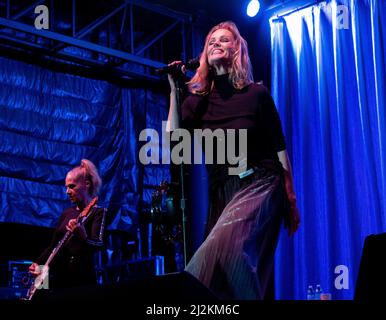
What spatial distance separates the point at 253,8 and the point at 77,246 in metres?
3.71

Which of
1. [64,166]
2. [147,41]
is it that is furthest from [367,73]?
[64,166]

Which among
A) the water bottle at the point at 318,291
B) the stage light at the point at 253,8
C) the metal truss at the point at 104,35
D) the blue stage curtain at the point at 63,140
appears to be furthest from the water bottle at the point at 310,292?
the stage light at the point at 253,8

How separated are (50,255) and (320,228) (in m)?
3.06

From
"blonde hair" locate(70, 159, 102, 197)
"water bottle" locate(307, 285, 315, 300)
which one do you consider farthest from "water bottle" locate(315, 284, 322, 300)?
"blonde hair" locate(70, 159, 102, 197)

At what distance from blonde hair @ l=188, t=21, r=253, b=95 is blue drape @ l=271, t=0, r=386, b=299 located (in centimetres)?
→ 353

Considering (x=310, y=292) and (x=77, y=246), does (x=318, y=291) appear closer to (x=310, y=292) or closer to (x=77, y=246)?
(x=310, y=292)

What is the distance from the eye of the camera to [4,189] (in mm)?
5930

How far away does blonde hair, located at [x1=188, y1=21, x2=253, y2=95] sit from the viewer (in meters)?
2.89

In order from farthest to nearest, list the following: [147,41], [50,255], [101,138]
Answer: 1. [147,41]
2. [101,138]
3. [50,255]

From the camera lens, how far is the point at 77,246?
14.9 ft

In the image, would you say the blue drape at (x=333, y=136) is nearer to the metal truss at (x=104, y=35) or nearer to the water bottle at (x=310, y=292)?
the water bottle at (x=310, y=292)

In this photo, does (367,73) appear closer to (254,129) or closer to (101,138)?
(101,138)

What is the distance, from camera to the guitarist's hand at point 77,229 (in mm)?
4488

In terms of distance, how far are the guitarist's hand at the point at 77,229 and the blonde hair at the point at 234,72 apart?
1.92m
